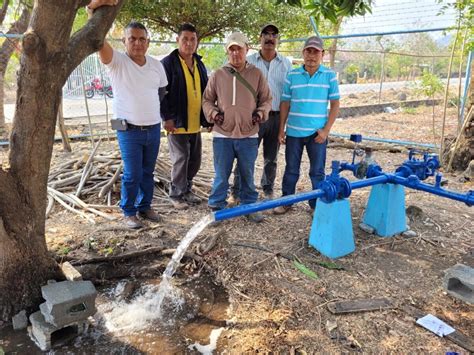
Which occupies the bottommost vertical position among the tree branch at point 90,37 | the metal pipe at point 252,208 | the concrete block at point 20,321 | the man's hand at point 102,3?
the concrete block at point 20,321

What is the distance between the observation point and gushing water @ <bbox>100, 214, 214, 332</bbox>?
101 inches

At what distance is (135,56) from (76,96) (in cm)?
1044

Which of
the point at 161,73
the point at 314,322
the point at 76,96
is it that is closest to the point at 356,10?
the point at 161,73

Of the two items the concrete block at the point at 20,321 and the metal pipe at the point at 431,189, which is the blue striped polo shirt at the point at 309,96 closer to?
the metal pipe at the point at 431,189

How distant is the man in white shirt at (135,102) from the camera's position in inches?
129

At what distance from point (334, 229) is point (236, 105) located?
1.39m

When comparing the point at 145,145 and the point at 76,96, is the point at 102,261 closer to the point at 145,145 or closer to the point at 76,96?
the point at 145,145

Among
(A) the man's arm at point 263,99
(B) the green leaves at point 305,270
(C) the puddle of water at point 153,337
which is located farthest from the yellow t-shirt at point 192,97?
(C) the puddle of water at point 153,337

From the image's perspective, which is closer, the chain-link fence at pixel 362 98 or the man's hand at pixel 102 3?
the man's hand at pixel 102 3

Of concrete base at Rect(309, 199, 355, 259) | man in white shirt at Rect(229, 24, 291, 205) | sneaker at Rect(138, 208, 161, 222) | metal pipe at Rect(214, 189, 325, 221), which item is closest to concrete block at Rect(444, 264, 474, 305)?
concrete base at Rect(309, 199, 355, 259)

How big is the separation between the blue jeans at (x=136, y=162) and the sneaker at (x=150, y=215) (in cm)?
11

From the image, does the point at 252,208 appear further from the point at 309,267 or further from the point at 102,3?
the point at 102,3

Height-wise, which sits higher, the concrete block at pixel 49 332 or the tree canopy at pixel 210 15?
the tree canopy at pixel 210 15

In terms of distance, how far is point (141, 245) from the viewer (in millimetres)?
3365
